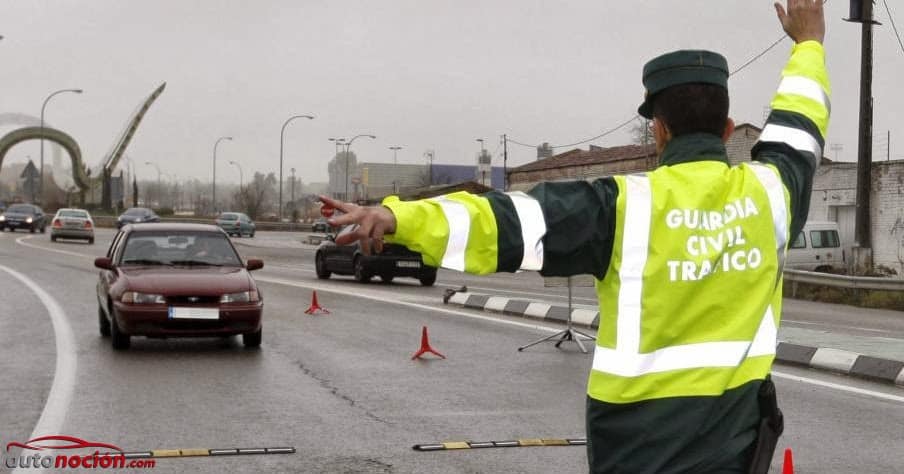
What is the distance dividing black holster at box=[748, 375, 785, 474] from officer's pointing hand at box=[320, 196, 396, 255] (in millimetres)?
1045

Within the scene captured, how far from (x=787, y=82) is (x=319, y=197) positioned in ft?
4.43

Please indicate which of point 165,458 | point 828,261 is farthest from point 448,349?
point 828,261

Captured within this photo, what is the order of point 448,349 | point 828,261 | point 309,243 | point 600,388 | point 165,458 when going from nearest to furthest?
point 600,388, point 165,458, point 448,349, point 828,261, point 309,243

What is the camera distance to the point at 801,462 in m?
7.49

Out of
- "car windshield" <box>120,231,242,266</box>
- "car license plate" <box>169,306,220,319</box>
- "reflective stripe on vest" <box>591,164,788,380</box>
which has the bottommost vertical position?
"car license plate" <box>169,306,220,319</box>

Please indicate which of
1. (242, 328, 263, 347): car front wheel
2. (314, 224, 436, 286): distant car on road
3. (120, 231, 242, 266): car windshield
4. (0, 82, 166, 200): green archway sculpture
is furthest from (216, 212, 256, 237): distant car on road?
(242, 328, 263, 347): car front wheel

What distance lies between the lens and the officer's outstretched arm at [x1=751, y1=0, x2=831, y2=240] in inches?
125

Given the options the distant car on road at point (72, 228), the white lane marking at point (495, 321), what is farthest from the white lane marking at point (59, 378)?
the distant car on road at point (72, 228)

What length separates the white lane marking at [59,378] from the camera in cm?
857

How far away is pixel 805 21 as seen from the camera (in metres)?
3.44

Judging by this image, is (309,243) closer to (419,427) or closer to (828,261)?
(828,261)

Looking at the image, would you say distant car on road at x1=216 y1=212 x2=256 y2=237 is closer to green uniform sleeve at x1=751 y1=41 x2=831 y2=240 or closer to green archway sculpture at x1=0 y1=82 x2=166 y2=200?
green archway sculpture at x1=0 y1=82 x2=166 y2=200

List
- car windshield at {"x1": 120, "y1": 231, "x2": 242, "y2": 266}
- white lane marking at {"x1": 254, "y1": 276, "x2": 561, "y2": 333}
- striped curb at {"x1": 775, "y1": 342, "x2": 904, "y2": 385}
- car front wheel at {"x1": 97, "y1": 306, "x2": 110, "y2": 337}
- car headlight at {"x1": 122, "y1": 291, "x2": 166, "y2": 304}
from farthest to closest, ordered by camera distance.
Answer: white lane marking at {"x1": 254, "y1": 276, "x2": 561, "y2": 333}, car front wheel at {"x1": 97, "y1": 306, "x2": 110, "y2": 337}, car windshield at {"x1": 120, "y1": 231, "x2": 242, "y2": 266}, car headlight at {"x1": 122, "y1": 291, "x2": 166, "y2": 304}, striped curb at {"x1": 775, "y1": 342, "x2": 904, "y2": 385}

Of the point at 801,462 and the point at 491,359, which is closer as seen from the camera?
the point at 801,462
